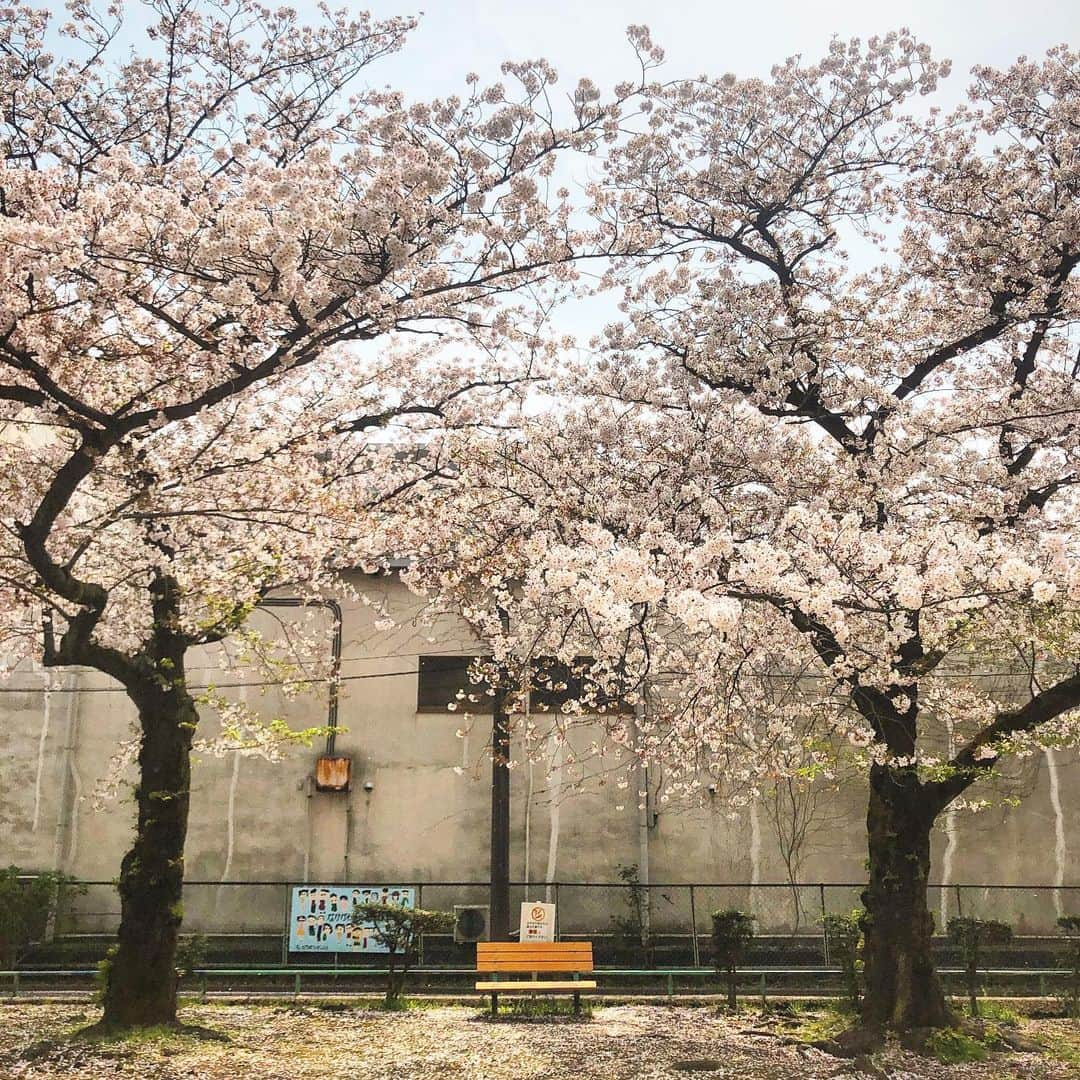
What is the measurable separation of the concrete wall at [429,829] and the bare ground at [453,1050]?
18.6 feet

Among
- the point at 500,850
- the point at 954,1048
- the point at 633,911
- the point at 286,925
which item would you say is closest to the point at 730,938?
the point at 954,1048

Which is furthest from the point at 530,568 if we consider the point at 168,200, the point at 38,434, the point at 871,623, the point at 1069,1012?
the point at 38,434

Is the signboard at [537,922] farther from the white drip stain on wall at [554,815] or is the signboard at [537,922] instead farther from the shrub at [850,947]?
the white drip stain on wall at [554,815]

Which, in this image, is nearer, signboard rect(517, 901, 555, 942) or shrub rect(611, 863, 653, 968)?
signboard rect(517, 901, 555, 942)

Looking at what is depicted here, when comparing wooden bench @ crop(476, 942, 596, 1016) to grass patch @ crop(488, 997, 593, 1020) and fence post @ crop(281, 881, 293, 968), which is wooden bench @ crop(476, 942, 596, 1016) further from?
fence post @ crop(281, 881, 293, 968)

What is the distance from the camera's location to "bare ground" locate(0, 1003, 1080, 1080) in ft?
28.8

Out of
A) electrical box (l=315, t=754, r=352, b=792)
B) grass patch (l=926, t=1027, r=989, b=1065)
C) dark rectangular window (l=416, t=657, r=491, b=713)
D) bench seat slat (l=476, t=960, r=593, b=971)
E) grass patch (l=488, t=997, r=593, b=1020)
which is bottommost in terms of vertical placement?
grass patch (l=488, t=997, r=593, b=1020)

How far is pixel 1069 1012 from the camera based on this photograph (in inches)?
458

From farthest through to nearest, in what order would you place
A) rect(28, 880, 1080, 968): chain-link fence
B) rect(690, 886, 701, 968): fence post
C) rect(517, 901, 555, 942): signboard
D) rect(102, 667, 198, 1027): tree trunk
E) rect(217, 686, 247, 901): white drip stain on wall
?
rect(217, 686, 247, 901): white drip stain on wall, rect(28, 880, 1080, 968): chain-link fence, rect(690, 886, 701, 968): fence post, rect(517, 901, 555, 942): signboard, rect(102, 667, 198, 1027): tree trunk

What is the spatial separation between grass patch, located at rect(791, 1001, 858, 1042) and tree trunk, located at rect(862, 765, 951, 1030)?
1.98 feet

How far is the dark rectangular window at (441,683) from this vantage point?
18.4 metres

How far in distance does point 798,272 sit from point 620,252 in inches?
126

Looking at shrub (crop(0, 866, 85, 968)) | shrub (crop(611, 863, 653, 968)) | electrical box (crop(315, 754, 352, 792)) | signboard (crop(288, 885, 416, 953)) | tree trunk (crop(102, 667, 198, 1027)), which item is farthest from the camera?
electrical box (crop(315, 754, 352, 792))

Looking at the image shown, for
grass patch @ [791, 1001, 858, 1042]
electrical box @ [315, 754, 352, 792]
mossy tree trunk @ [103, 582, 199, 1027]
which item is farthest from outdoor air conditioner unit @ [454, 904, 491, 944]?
mossy tree trunk @ [103, 582, 199, 1027]
